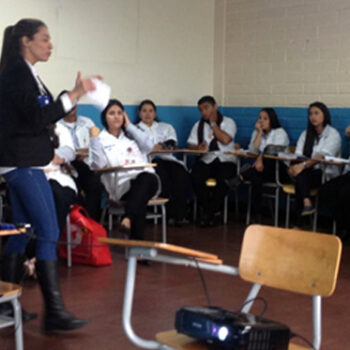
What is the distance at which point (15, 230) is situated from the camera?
2.96 m

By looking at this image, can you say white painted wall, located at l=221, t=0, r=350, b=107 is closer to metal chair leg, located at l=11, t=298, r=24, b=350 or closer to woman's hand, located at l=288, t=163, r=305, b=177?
woman's hand, located at l=288, t=163, r=305, b=177

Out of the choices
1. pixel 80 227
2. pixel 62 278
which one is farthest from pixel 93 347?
pixel 80 227

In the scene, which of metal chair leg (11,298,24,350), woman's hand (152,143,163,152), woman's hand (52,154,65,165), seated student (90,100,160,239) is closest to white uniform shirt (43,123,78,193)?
woman's hand (52,154,65,165)

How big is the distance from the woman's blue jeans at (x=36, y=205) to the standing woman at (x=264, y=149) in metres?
3.92

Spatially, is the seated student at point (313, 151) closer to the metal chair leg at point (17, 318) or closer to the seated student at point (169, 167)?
the seated student at point (169, 167)

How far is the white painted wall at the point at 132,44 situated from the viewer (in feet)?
22.8

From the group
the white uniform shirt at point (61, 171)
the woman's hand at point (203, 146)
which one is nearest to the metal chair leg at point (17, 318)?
the white uniform shirt at point (61, 171)

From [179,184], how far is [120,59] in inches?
61.4

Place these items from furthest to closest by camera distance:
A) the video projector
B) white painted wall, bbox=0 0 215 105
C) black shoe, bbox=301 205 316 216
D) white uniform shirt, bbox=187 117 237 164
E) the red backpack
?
white uniform shirt, bbox=187 117 237 164, white painted wall, bbox=0 0 215 105, black shoe, bbox=301 205 316 216, the red backpack, the video projector

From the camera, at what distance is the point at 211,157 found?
24.4 feet

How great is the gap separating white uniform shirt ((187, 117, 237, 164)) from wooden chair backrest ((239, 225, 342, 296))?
4982mm

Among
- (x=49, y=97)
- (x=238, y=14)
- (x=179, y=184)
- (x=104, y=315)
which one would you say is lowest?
(x=104, y=315)

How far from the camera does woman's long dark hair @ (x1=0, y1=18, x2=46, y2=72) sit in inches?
133

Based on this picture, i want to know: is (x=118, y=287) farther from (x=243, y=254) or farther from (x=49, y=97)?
(x=243, y=254)
